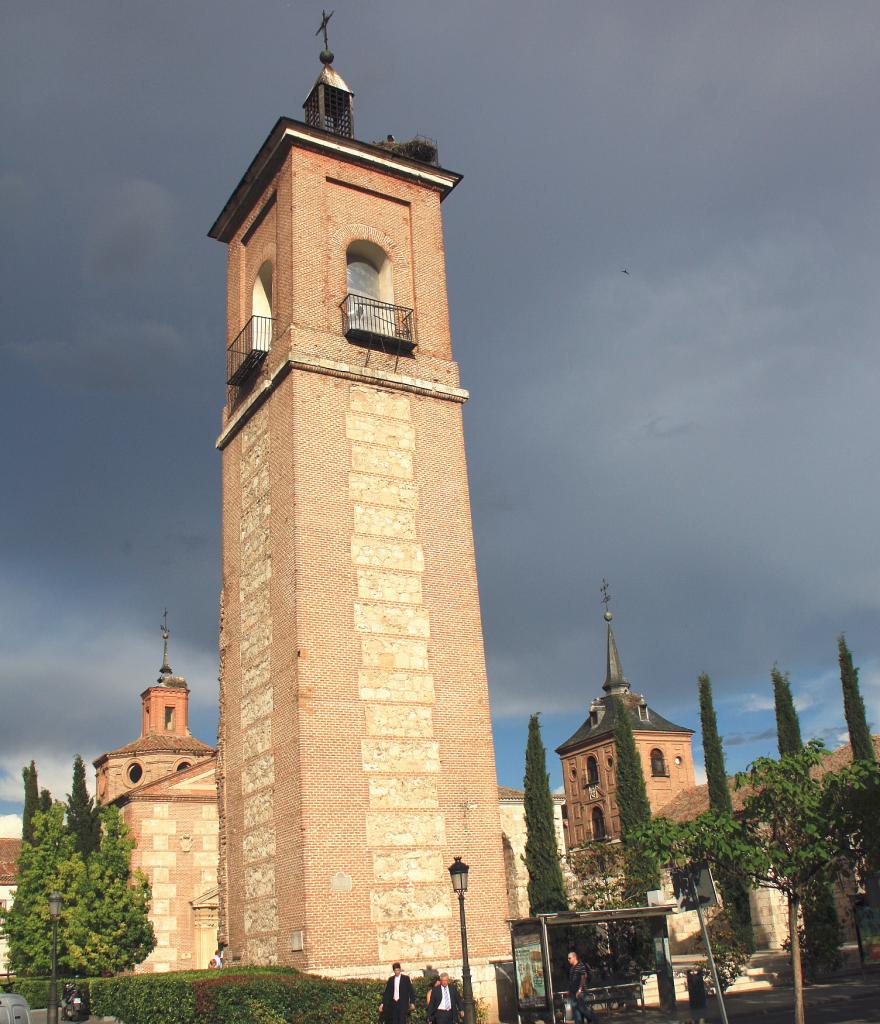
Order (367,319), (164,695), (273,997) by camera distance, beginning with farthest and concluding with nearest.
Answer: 1. (164,695)
2. (367,319)
3. (273,997)

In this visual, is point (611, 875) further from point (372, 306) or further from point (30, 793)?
point (30, 793)

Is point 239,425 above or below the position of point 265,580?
above

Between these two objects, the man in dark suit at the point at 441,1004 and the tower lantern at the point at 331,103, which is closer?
the man in dark suit at the point at 441,1004

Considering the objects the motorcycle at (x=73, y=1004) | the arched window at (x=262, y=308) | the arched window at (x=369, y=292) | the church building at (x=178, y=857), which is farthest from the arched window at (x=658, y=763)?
the arched window at (x=369, y=292)

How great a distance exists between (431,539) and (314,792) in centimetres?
574

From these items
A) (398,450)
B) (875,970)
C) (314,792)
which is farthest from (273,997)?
(875,970)

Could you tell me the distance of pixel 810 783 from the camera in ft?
47.3

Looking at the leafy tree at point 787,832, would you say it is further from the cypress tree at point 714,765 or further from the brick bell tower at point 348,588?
the cypress tree at point 714,765

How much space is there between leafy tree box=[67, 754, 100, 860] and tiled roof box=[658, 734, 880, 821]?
74.8 feet

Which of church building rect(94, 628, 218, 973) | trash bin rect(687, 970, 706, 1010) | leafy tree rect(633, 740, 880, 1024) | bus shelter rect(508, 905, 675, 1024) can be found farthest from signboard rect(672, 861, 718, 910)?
church building rect(94, 628, 218, 973)

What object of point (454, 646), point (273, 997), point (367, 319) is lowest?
point (273, 997)

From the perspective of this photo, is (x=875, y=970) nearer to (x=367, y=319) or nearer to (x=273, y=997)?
(x=273, y=997)

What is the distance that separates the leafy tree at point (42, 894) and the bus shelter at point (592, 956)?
15.8 metres

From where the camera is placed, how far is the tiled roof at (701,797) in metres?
45.6
